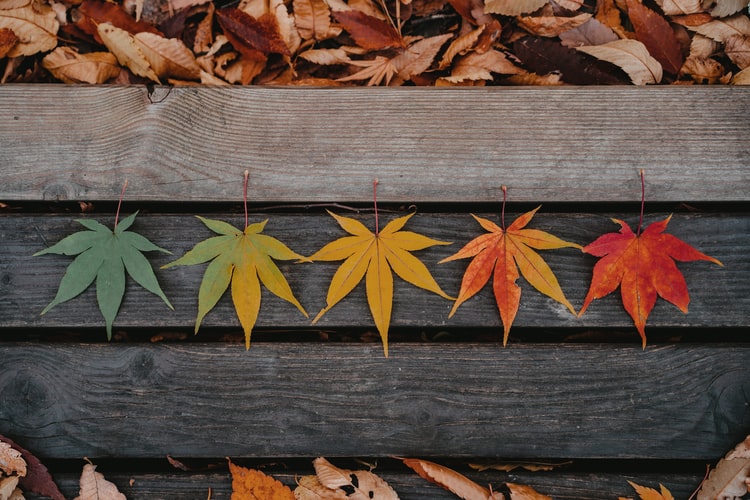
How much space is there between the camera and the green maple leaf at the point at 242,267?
947 mm

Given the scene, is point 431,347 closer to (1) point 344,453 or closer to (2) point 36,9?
(1) point 344,453

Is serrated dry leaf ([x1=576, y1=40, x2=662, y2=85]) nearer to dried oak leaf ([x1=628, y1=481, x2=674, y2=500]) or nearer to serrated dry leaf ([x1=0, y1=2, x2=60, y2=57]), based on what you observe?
dried oak leaf ([x1=628, y1=481, x2=674, y2=500])

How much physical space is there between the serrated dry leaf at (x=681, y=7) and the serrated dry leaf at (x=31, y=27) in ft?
4.67

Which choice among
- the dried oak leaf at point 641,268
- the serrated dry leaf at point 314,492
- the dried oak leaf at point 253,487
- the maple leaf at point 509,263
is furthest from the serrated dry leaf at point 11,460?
the dried oak leaf at point 641,268

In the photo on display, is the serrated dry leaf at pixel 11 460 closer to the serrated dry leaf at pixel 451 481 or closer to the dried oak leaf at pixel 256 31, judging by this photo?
the serrated dry leaf at pixel 451 481

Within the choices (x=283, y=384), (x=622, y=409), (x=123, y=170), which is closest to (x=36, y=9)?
(x=123, y=170)

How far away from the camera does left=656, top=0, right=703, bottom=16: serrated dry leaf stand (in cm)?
106

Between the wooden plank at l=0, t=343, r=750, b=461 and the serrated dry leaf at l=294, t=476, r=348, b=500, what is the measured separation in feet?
0.20

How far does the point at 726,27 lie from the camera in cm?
106

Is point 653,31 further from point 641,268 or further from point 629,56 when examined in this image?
point 641,268

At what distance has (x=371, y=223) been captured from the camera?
3.30 feet

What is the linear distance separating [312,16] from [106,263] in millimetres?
718

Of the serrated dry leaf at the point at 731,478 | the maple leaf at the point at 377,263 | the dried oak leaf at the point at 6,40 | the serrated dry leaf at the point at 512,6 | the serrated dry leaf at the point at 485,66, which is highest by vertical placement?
the serrated dry leaf at the point at 512,6

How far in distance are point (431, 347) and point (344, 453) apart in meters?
0.29
